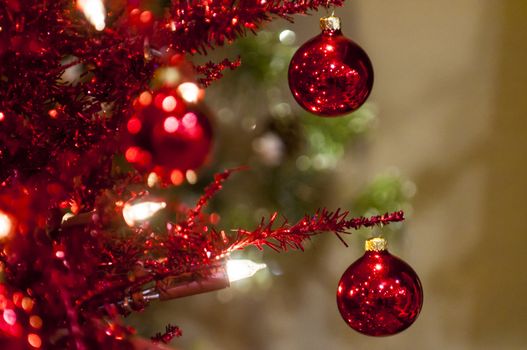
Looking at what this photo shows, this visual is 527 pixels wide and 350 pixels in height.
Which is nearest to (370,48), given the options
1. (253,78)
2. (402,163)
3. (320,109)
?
(402,163)

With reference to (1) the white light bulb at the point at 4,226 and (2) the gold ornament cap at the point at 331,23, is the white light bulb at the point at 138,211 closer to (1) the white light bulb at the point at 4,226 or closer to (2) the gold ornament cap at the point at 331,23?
(1) the white light bulb at the point at 4,226

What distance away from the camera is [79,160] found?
Answer: 0.53 m

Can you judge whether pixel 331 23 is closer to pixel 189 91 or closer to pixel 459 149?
pixel 189 91

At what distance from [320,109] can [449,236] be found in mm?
→ 951

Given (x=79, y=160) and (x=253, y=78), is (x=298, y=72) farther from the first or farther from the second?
(x=253, y=78)

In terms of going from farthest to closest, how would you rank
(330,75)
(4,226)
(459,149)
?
(459,149), (330,75), (4,226)

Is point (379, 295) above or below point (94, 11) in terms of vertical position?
below

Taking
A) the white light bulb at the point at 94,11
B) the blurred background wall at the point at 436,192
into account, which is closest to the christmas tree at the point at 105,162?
the white light bulb at the point at 94,11

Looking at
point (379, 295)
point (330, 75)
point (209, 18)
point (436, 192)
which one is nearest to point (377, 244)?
point (379, 295)

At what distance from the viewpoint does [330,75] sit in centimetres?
62

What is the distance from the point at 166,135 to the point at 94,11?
0.36 ft

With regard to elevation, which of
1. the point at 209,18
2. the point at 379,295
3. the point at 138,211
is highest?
the point at 209,18

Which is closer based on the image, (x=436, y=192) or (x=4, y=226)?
(x=4, y=226)

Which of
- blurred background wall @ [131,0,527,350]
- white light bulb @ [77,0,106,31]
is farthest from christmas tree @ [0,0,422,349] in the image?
blurred background wall @ [131,0,527,350]
